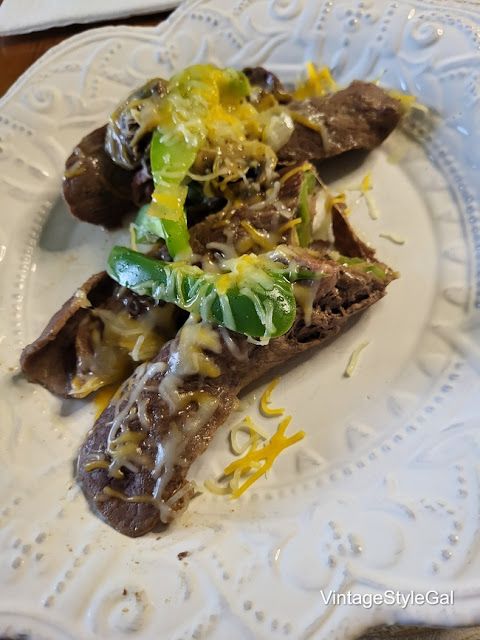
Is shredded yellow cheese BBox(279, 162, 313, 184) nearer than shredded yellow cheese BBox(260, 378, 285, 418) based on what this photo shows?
No

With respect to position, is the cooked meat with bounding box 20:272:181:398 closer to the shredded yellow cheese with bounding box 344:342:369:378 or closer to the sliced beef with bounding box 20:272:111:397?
the sliced beef with bounding box 20:272:111:397

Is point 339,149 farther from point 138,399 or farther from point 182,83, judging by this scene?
point 138,399

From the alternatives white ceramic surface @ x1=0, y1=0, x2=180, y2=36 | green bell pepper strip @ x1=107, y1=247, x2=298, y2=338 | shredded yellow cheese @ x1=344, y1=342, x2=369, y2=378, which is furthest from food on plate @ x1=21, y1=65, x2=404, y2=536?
white ceramic surface @ x1=0, y1=0, x2=180, y2=36

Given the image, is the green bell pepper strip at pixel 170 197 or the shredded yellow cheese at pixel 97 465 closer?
the shredded yellow cheese at pixel 97 465

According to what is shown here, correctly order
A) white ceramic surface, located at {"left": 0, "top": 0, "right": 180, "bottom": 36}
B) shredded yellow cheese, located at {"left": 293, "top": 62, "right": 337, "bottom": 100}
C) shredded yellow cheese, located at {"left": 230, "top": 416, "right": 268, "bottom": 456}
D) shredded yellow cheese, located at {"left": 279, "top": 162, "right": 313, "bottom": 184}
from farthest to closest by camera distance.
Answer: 1. white ceramic surface, located at {"left": 0, "top": 0, "right": 180, "bottom": 36}
2. shredded yellow cheese, located at {"left": 293, "top": 62, "right": 337, "bottom": 100}
3. shredded yellow cheese, located at {"left": 279, "top": 162, "right": 313, "bottom": 184}
4. shredded yellow cheese, located at {"left": 230, "top": 416, "right": 268, "bottom": 456}

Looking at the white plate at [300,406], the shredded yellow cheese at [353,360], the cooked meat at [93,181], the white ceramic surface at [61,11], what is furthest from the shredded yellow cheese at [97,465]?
the white ceramic surface at [61,11]

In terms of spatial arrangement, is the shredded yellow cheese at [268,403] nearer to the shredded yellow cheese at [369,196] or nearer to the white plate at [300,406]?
the white plate at [300,406]
